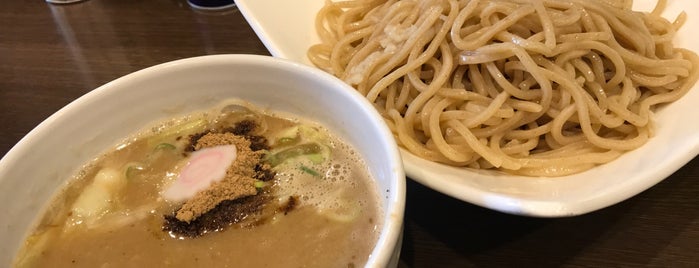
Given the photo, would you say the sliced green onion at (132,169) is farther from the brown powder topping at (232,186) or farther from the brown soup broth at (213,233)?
the brown powder topping at (232,186)

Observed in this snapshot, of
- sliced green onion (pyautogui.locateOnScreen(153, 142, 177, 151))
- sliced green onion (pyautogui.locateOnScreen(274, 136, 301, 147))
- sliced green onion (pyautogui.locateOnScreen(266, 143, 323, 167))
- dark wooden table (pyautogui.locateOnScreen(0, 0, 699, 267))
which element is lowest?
dark wooden table (pyautogui.locateOnScreen(0, 0, 699, 267))

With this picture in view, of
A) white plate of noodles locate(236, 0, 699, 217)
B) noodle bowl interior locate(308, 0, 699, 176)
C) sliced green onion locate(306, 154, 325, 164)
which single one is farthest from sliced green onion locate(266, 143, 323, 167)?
noodle bowl interior locate(308, 0, 699, 176)

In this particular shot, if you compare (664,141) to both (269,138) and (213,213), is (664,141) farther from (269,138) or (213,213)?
(213,213)

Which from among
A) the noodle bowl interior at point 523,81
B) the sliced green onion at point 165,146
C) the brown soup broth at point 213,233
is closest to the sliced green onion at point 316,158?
the brown soup broth at point 213,233

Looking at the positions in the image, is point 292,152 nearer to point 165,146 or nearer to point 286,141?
point 286,141

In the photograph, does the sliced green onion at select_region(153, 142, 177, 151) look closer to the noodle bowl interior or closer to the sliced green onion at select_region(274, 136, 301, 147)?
the sliced green onion at select_region(274, 136, 301, 147)

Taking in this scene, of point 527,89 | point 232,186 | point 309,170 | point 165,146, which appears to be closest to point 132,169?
point 165,146
